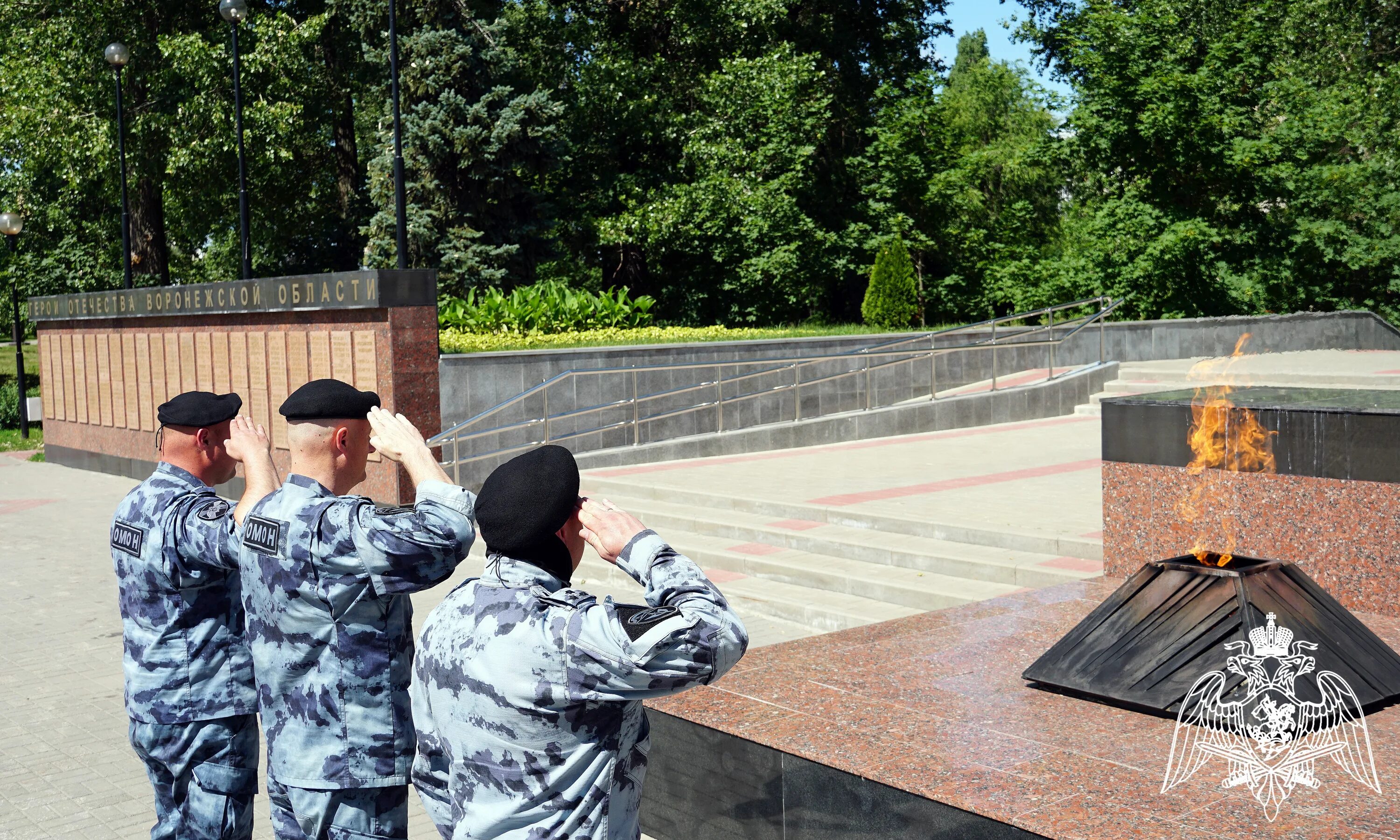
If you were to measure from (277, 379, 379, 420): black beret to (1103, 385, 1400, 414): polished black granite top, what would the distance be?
16.4 feet

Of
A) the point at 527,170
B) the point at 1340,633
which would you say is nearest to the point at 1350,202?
the point at 527,170

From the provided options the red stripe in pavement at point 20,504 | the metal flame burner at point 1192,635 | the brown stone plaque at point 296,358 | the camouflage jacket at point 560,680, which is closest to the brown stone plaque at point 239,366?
the brown stone plaque at point 296,358

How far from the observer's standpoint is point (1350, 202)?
85.1 feet

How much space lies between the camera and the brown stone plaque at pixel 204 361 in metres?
17.0

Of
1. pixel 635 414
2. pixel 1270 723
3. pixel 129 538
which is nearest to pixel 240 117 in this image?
pixel 635 414

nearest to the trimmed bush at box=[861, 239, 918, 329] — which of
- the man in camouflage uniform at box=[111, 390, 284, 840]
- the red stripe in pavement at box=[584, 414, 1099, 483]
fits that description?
the red stripe in pavement at box=[584, 414, 1099, 483]

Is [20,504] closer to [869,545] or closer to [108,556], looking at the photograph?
[108,556]

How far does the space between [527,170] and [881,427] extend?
13.3 metres

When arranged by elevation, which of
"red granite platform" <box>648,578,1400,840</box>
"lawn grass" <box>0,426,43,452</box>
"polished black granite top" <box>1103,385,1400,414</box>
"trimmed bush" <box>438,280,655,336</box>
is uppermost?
"trimmed bush" <box>438,280,655,336</box>

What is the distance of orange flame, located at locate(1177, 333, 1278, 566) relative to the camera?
684 centimetres

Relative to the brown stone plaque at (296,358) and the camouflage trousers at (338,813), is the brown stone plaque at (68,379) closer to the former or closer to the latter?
the brown stone plaque at (296,358)

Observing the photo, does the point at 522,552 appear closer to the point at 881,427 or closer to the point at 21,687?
the point at 21,687

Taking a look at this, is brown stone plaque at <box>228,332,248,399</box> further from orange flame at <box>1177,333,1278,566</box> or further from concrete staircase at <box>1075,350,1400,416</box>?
orange flame at <box>1177,333,1278,566</box>

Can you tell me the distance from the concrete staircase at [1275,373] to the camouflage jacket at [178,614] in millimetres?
13711
